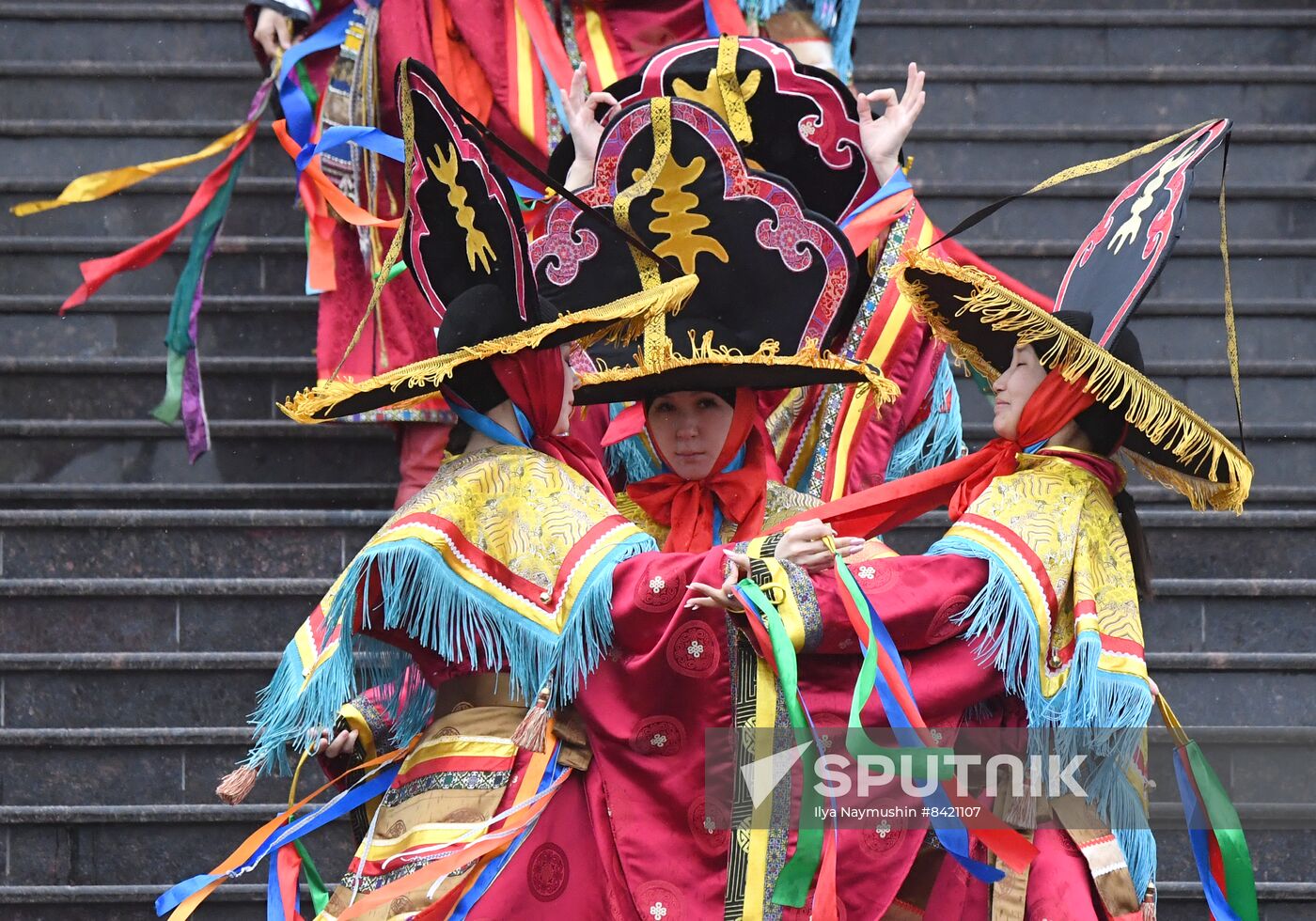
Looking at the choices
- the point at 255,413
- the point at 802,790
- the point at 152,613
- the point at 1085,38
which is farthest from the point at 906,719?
the point at 1085,38

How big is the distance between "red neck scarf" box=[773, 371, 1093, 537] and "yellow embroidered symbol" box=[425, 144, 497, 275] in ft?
2.96

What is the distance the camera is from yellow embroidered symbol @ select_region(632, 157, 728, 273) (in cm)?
525

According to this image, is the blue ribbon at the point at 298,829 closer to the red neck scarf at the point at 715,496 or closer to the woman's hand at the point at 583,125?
the red neck scarf at the point at 715,496

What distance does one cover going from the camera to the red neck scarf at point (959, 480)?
15.2 feet

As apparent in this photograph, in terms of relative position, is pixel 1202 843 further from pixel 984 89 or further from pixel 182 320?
pixel 984 89

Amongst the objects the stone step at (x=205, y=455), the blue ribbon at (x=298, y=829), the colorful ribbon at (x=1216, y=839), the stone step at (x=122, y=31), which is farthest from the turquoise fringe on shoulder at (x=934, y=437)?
the stone step at (x=122, y=31)

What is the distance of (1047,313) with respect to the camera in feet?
15.0

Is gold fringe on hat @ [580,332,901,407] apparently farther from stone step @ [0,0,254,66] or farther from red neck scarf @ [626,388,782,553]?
stone step @ [0,0,254,66]

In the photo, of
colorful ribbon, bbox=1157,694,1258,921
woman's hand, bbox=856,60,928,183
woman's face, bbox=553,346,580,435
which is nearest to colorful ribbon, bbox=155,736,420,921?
woman's face, bbox=553,346,580,435

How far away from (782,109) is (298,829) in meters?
2.26

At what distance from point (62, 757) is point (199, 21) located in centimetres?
359

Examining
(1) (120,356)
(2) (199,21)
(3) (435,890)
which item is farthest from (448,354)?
(2) (199,21)

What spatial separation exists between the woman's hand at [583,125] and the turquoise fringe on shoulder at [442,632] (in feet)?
4.58

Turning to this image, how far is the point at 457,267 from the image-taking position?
188 inches
